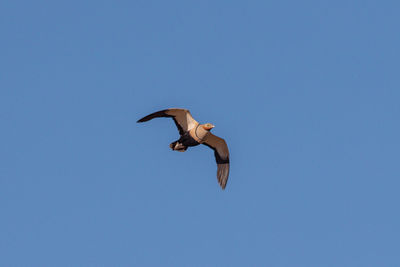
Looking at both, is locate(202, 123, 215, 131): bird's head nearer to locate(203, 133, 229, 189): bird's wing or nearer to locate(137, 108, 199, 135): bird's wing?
locate(137, 108, 199, 135): bird's wing

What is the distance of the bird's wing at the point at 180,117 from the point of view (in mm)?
51094

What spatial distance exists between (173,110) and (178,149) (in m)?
2.54

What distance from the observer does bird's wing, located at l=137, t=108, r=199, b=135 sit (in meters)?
51.1

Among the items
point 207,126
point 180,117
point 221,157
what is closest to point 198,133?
point 207,126

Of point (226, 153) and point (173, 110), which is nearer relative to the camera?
point (173, 110)

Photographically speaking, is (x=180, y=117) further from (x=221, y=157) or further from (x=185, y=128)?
(x=221, y=157)

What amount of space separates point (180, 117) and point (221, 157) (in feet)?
15.9

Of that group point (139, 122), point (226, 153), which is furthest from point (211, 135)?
point (139, 122)

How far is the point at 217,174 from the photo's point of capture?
5506 centimetres

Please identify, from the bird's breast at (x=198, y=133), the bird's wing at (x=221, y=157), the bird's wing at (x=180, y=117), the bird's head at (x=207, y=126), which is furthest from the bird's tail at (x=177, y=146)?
the bird's wing at (x=221, y=157)

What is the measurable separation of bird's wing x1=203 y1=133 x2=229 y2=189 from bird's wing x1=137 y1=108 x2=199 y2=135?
2.74 m

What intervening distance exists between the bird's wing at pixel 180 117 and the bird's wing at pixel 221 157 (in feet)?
8.99

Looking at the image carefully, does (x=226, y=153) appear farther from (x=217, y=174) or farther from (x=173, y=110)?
(x=173, y=110)

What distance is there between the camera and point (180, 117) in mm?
51812
